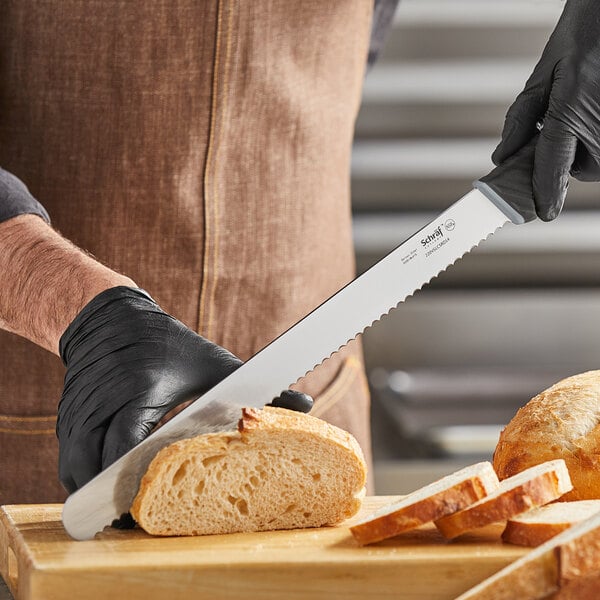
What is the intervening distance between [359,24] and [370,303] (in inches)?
32.9

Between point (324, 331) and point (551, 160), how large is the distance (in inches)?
16.2

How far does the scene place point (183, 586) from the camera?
122cm

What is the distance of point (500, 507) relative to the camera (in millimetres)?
→ 1288

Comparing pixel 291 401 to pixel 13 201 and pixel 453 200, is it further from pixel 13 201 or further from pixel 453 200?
pixel 453 200

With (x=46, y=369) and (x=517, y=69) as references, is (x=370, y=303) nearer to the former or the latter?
(x=46, y=369)

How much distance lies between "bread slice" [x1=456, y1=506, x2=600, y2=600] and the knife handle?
0.54 metres

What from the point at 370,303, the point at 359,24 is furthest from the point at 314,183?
the point at 370,303

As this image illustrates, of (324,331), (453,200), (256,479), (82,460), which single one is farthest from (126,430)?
(453,200)

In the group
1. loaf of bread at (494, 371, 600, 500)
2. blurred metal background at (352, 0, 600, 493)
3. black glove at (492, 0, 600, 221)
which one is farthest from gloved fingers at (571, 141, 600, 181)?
blurred metal background at (352, 0, 600, 493)

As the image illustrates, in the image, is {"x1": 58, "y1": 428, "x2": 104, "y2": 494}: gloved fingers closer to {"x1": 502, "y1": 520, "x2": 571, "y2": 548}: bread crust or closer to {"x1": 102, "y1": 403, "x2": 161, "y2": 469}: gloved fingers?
{"x1": 102, "y1": 403, "x2": 161, "y2": 469}: gloved fingers

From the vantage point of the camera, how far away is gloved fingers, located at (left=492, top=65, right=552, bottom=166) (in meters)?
1.60

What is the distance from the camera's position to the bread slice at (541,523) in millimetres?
1284

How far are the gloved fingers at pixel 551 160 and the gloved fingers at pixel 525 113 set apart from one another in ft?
0.13

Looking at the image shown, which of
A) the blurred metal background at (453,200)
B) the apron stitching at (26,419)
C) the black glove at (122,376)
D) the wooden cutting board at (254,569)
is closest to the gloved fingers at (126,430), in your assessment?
the black glove at (122,376)
